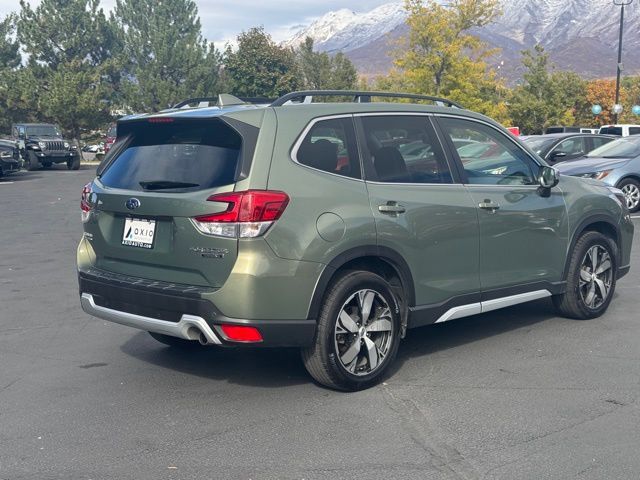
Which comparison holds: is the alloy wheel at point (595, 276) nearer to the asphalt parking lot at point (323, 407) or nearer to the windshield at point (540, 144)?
the asphalt parking lot at point (323, 407)

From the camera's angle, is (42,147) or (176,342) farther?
(42,147)

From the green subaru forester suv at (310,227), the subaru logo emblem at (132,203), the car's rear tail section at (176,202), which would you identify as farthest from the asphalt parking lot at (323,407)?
the subaru logo emblem at (132,203)

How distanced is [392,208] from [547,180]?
1.69 metres

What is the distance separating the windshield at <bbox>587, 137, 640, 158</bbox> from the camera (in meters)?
15.5

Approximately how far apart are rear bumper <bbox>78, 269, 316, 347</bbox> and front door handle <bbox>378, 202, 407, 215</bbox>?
0.88 metres

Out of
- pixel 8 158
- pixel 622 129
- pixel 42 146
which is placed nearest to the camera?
pixel 8 158

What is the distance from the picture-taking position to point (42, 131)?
111ft

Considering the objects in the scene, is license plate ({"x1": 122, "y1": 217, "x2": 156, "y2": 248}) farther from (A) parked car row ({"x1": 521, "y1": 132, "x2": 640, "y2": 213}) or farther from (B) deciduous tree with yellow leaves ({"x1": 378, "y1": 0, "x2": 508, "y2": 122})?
(B) deciduous tree with yellow leaves ({"x1": 378, "y1": 0, "x2": 508, "y2": 122})

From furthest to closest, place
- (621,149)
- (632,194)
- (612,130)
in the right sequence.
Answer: (612,130) < (621,149) < (632,194)

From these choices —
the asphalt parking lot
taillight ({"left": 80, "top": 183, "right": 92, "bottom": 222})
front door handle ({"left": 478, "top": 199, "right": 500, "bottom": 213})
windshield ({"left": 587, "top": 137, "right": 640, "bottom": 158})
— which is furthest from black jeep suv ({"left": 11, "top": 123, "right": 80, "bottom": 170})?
front door handle ({"left": 478, "top": 199, "right": 500, "bottom": 213})

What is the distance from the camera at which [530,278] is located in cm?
638

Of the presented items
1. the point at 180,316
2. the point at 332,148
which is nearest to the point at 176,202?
the point at 180,316

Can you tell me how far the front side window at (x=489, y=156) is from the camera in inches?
238

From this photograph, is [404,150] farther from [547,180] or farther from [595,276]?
[595,276]
